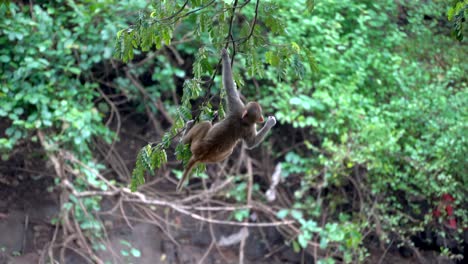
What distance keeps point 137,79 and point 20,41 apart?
151 cm

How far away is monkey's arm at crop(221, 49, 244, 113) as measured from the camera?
4793 mm

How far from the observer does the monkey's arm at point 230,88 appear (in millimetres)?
4793

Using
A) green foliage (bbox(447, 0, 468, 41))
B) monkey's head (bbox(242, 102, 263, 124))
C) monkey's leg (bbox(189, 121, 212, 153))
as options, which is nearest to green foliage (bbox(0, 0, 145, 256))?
monkey's head (bbox(242, 102, 263, 124))

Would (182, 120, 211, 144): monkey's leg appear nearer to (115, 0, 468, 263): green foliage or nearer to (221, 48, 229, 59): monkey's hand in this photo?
(221, 48, 229, 59): monkey's hand

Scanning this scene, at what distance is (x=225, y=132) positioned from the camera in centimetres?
482

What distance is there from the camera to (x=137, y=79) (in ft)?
28.3

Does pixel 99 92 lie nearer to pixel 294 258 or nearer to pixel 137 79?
pixel 137 79

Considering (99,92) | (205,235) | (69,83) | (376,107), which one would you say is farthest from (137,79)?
(376,107)

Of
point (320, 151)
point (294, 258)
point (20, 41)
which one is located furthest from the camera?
point (294, 258)

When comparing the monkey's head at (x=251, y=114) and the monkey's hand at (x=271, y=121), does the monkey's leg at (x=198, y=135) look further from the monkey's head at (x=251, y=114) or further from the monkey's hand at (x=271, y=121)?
the monkey's hand at (x=271, y=121)

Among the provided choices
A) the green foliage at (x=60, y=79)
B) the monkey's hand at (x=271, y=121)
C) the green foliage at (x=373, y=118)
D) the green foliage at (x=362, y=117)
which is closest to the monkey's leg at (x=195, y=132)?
the monkey's hand at (x=271, y=121)

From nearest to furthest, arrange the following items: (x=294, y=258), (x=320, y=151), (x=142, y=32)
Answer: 1. (x=142, y=32)
2. (x=320, y=151)
3. (x=294, y=258)

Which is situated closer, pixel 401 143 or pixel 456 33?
pixel 456 33

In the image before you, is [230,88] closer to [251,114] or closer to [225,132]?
[251,114]
